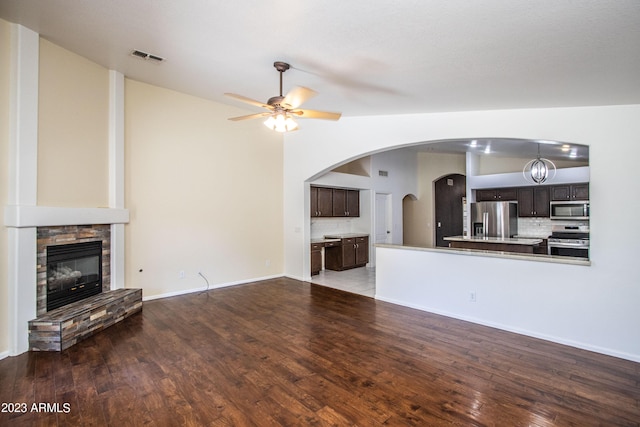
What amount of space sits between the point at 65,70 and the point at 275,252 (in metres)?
4.26

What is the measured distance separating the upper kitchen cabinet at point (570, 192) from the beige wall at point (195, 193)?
19.0 feet

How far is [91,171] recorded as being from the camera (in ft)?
13.2

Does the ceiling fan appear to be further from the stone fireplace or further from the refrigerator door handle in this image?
A: the refrigerator door handle

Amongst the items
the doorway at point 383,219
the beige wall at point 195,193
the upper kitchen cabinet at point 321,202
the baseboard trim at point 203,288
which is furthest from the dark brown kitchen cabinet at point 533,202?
the baseboard trim at point 203,288

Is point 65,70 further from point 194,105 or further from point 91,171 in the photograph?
point 194,105

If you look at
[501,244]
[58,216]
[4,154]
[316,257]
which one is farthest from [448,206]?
[4,154]

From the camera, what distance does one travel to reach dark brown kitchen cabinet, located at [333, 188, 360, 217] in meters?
7.36

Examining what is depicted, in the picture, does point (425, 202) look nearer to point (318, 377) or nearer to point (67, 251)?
point (318, 377)

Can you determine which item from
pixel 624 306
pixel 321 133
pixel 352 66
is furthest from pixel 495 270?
pixel 321 133

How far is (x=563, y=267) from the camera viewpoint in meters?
3.29

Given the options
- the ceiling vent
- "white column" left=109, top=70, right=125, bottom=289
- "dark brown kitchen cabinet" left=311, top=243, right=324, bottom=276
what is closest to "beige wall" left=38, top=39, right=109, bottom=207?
"white column" left=109, top=70, right=125, bottom=289

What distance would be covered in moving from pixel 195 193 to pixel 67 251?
1.97m

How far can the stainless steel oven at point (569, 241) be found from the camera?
6.02 metres

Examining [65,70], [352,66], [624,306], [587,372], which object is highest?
[65,70]
